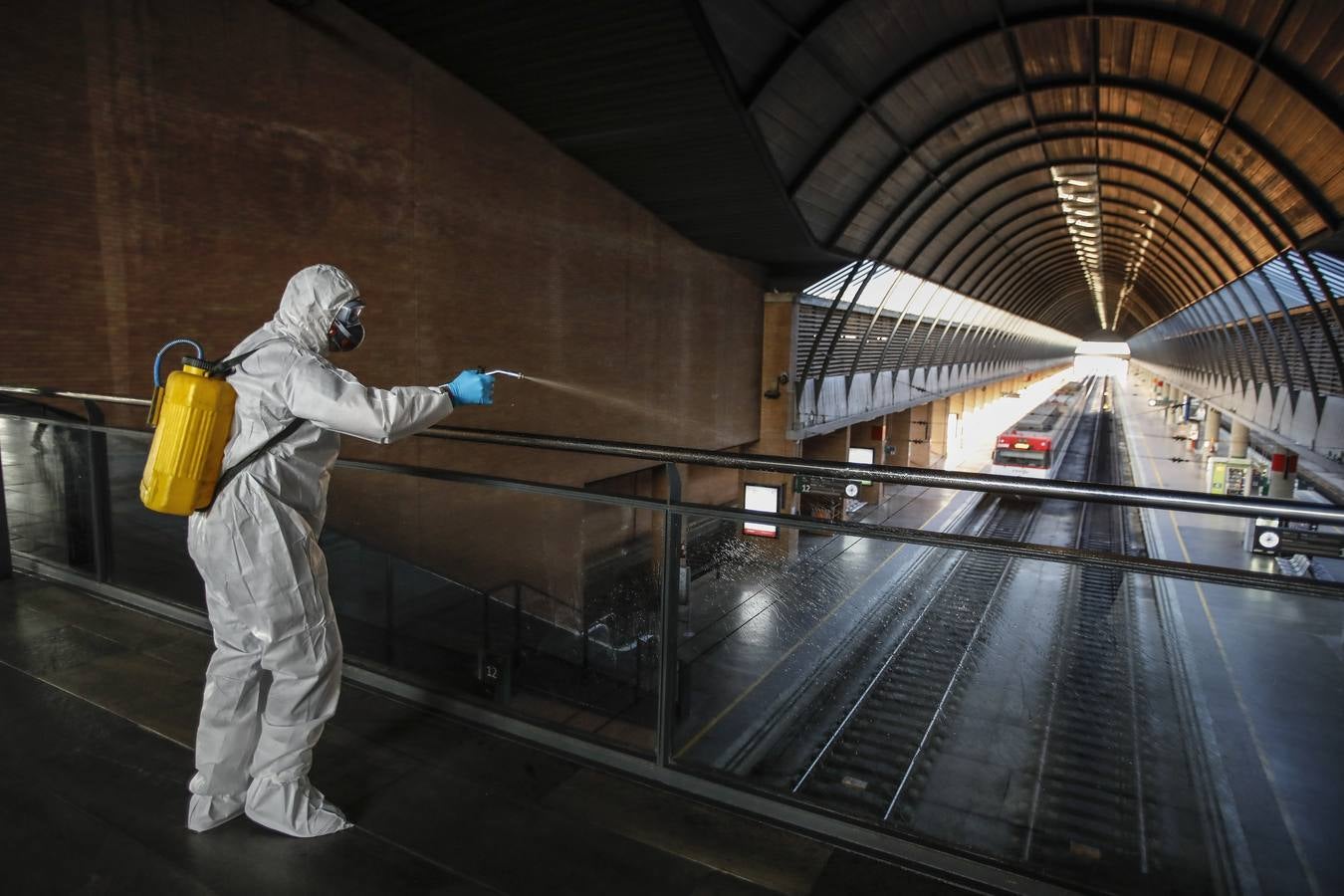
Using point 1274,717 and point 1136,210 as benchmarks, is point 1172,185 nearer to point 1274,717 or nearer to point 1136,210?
point 1136,210

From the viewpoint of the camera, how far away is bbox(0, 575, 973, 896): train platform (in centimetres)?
228

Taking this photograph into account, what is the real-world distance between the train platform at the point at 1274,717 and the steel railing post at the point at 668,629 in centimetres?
150

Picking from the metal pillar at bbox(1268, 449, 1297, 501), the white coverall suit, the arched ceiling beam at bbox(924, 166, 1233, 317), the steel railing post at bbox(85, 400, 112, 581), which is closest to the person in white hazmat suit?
the white coverall suit

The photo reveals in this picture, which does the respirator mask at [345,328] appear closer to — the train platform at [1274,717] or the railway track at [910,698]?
the railway track at [910,698]

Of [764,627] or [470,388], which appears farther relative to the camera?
[764,627]

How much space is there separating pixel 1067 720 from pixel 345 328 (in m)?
2.65

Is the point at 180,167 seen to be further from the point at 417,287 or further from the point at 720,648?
the point at 720,648

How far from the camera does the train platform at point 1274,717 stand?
2.14 m

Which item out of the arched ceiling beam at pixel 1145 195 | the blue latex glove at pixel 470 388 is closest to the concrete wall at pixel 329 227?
the blue latex glove at pixel 470 388

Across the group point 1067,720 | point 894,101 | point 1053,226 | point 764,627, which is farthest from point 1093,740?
point 1053,226

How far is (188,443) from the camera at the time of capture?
7.52 ft

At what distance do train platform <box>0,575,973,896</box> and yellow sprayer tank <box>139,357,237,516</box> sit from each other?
1.02 meters

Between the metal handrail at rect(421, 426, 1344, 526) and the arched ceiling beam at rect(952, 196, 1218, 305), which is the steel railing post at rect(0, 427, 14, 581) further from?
the arched ceiling beam at rect(952, 196, 1218, 305)

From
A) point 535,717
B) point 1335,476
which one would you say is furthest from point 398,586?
point 1335,476
